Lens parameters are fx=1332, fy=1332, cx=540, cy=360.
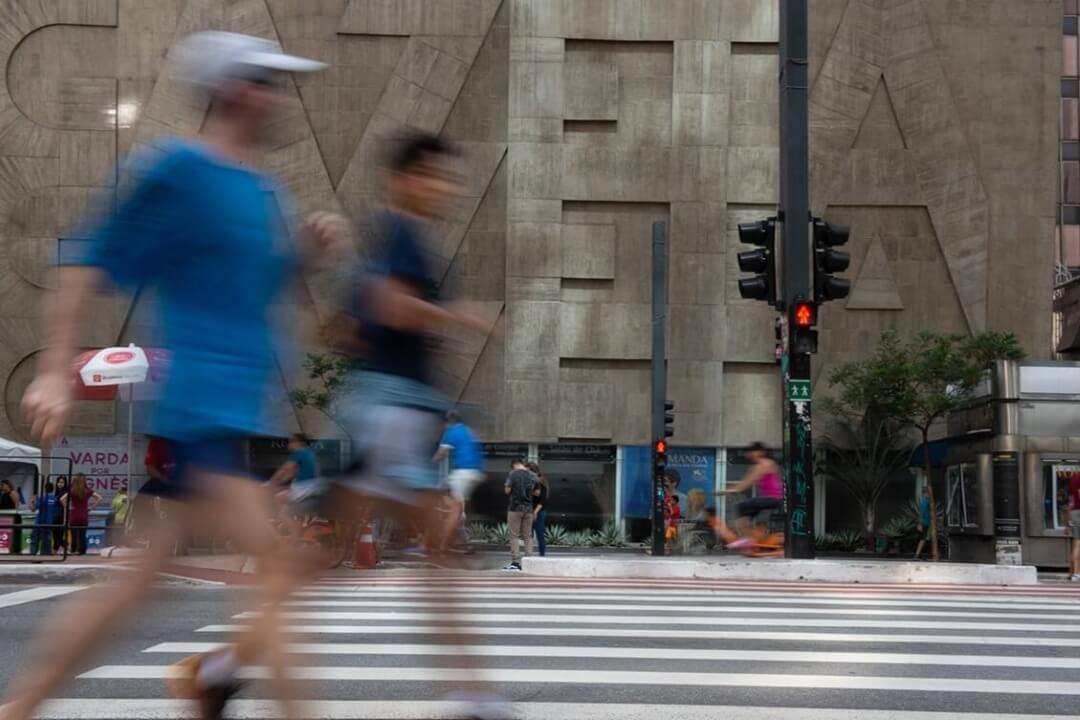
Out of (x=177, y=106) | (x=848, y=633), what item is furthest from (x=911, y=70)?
(x=848, y=633)

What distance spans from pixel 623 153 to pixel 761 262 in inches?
1005

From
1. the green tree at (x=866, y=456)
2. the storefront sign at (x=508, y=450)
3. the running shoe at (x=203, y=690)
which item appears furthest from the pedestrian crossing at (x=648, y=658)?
the storefront sign at (x=508, y=450)

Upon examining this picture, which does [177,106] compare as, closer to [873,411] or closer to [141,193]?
[873,411]

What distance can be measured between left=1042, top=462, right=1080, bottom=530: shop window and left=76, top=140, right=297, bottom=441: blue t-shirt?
24.7m

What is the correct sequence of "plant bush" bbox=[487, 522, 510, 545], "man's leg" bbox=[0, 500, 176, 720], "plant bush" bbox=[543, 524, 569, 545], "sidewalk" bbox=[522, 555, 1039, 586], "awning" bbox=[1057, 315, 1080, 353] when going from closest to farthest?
"man's leg" bbox=[0, 500, 176, 720], "sidewalk" bbox=[522, 555, 1039, 586], "plant bush" bbox=[487, 522, 510, 545], "plant bush" bbox=[543, 524, 569, 545], "awning" bbox=[1057, 315, 1080, 353]

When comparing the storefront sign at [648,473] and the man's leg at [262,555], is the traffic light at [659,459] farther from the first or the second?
the man's leg at [262,555]

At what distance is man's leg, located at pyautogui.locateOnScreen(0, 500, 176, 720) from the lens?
3.29 m

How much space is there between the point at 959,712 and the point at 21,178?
129 ft

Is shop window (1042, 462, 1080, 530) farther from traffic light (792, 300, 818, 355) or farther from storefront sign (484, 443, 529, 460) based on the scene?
storefront sign (484, 443, 529, 460)

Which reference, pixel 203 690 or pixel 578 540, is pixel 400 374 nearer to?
pixel 203 690

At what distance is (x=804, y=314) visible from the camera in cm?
1576

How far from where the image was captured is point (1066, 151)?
67625 mm

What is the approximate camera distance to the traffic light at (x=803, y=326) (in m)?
15.8

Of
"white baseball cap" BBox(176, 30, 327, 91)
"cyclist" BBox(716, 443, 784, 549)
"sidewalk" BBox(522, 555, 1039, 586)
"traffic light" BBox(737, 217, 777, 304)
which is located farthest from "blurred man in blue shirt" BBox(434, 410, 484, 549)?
"cyclist" BBox(716, 443, 784, 549)
